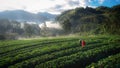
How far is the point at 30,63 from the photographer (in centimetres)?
2519

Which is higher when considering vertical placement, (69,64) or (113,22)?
(113,22)

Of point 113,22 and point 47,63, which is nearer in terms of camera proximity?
point 47,63

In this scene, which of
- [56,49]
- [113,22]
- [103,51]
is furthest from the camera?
[113,22]

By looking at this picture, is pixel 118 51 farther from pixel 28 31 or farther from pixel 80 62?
pixel 28 31

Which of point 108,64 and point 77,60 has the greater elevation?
point 77,60

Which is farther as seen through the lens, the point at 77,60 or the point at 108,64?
the point at 77,60

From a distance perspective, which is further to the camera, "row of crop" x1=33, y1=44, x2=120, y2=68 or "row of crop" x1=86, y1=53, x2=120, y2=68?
"row of crop" x1=33, y1=44, x2=120, y2=68

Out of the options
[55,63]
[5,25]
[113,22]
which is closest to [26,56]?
[55,63]

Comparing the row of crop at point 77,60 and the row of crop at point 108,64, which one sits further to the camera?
the row of crop at point 77,60

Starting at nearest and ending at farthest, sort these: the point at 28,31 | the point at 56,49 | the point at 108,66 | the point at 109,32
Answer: the point at 108,66 → the point at 56,49 → the point at 109,32 → the point at 28,31

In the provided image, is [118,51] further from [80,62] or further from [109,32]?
[109,32]

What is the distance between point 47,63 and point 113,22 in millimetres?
57448

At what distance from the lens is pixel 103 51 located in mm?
29203

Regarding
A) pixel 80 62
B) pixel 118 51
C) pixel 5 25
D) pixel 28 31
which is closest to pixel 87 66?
pixel 80 62
